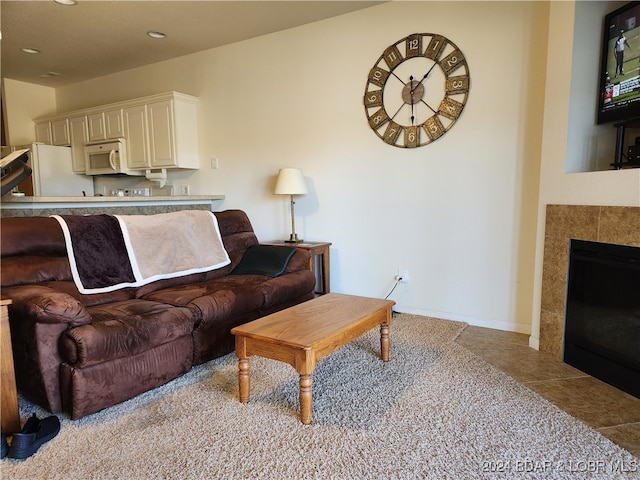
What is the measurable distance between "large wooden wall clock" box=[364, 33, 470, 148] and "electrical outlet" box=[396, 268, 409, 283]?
103 cm

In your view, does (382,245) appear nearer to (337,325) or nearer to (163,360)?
(337,325)

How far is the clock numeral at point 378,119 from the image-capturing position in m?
3.31

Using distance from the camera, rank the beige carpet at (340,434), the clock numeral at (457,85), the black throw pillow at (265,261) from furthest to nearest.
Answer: the black throw pillow at (265,261)
the clock numeral at (457,85)
the beige carpet at (340,434)

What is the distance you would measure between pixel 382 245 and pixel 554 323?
143 centimetres

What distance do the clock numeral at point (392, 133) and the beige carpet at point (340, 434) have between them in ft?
6.07

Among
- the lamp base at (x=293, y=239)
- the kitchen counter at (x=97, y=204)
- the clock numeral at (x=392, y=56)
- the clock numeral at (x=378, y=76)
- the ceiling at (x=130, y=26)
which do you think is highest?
the ceiling at (x=130, y=26)

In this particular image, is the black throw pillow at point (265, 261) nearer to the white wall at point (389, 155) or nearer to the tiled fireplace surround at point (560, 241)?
the white wall at point (389, 155)

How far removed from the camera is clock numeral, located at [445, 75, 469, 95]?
296cm

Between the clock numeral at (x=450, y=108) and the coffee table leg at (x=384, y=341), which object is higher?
the clock numeral at (x=450, y=108)

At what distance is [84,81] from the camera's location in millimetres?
5133

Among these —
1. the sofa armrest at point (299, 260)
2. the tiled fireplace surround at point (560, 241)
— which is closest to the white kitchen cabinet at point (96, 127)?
the sofa armrest at point (299, 260)

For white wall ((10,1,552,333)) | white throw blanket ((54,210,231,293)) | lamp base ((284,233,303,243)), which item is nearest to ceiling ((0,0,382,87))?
white wall ((10,1,552,333))

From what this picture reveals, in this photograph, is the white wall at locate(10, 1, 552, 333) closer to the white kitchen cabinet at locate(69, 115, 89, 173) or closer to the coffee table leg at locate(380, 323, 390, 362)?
the coffee table leg at locate(380, 323, 390, 362)

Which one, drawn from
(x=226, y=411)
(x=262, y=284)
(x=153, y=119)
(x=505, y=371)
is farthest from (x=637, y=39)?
(x=153, y=119)
